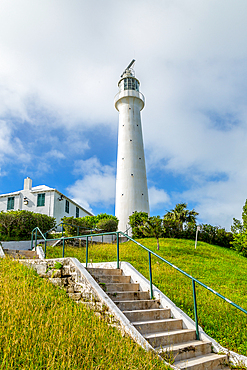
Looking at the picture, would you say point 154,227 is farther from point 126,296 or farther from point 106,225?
point 126,296

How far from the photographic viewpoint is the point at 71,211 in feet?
95.0

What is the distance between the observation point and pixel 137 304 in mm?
5879

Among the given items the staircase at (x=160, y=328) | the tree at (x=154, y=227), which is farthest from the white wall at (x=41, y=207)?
the staircase at (x=160, y=328)

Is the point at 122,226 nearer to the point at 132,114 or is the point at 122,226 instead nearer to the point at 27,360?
the point at 132,114

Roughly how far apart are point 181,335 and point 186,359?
0.45 metres

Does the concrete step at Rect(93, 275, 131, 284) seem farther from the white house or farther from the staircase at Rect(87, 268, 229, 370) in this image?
the white house

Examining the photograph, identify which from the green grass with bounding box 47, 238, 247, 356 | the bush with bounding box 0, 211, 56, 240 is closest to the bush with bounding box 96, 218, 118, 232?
the bush with bounding box 0, 211, 56, 240

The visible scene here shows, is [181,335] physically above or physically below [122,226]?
below

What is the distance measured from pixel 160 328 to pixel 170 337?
357 mm

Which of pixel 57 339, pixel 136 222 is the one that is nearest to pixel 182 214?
pixel 136 222

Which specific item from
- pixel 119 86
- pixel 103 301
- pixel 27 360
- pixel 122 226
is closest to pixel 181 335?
pixel 103 301

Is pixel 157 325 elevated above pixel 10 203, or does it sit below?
below

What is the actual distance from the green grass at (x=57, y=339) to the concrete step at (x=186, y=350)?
1.71ft

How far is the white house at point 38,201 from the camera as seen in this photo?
82.1 feet
